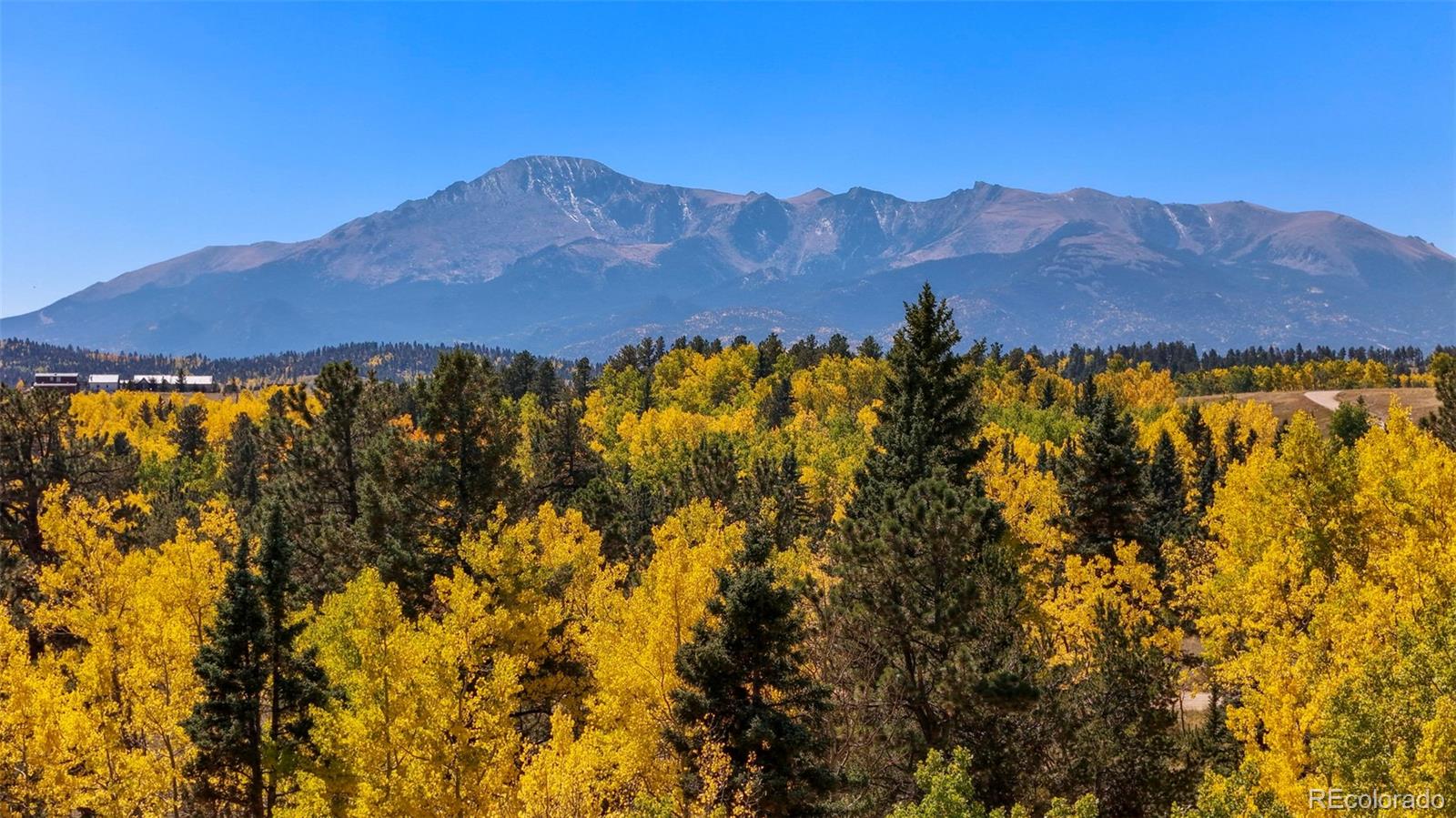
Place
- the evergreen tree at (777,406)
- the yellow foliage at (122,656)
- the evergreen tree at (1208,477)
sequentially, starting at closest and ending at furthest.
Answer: the yellow foliage at (122,656) < the evergreen tree at (1208,477) < the evergreen tree at (777,406)

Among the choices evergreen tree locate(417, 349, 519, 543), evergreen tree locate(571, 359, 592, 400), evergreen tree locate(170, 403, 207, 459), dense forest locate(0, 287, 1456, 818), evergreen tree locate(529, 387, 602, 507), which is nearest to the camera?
dense forest locate(0, 287, 1456, 818)

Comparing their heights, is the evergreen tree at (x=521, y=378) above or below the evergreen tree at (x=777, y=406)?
above

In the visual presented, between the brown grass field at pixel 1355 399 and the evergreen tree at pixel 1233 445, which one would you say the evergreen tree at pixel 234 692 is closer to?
the evergreen tree at pixel 1233 445

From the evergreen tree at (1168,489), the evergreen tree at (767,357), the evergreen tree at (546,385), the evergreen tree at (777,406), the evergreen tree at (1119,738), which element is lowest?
the evergreen tree at (1119,738)

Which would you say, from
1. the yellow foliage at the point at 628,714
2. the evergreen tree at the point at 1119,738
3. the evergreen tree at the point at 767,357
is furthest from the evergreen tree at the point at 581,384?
the evergreen tree at the point at 1119,738

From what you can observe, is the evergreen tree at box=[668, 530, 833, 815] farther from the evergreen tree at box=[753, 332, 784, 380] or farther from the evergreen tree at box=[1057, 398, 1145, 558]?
the evergreen tree at box=[753, 332, 784, 380]

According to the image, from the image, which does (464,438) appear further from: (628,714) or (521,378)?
(521,378)

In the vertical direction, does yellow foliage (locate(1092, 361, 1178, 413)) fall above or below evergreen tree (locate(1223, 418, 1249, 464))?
above

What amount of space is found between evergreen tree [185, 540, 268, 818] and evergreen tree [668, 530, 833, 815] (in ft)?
40.5

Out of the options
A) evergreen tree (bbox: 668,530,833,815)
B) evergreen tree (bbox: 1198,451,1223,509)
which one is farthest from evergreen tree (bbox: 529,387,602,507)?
evergreen tree (bbox: 1198,451,1223,509)

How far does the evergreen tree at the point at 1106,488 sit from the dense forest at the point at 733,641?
13cm

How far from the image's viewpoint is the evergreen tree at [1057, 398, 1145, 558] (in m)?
39.0

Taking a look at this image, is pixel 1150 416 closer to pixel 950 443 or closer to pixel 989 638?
pixel 950 443

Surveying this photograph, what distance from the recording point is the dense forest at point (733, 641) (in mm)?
23250
